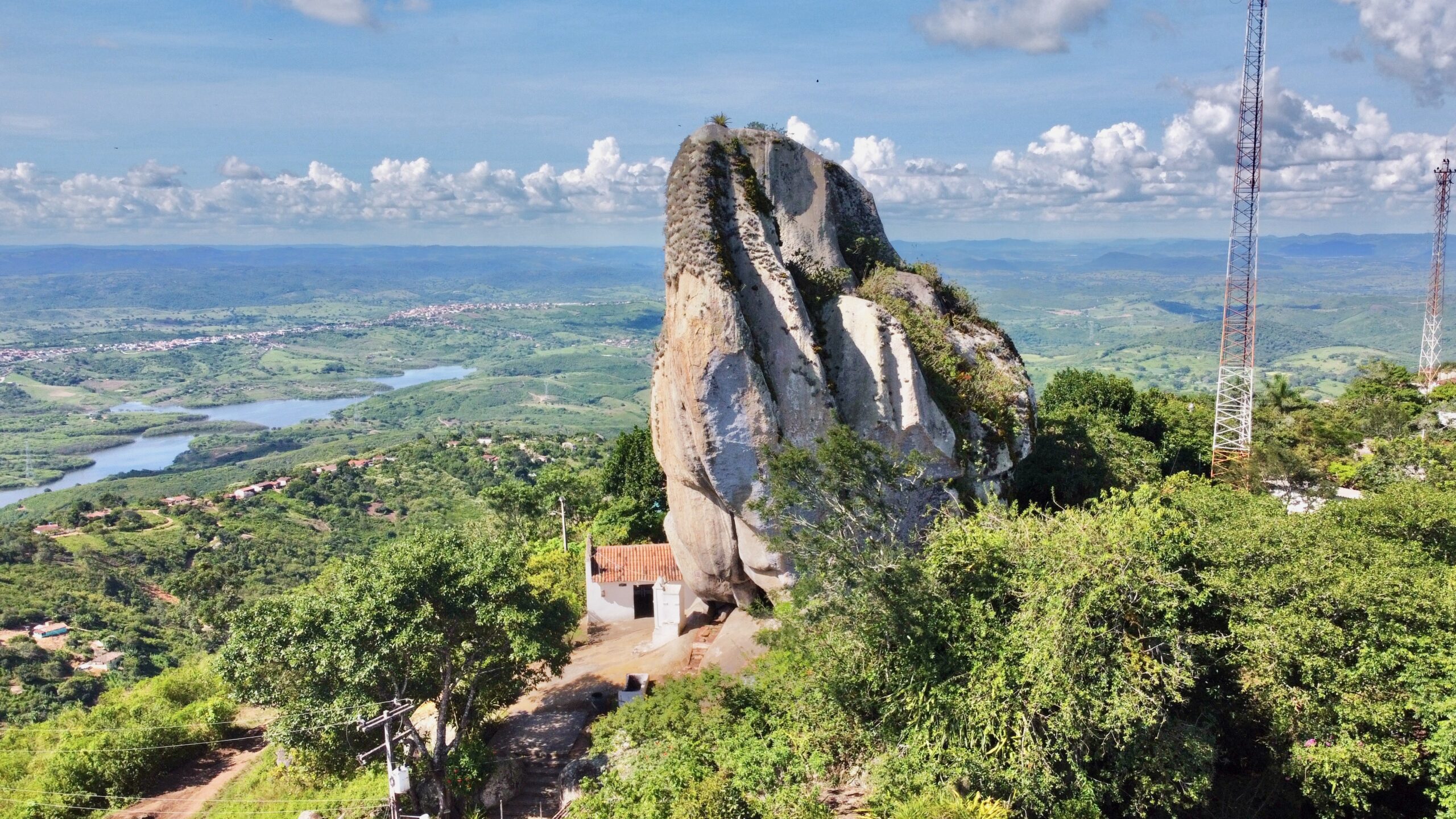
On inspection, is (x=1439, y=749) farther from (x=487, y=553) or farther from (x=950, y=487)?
(x=487, y=553)

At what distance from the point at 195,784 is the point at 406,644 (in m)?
9.49

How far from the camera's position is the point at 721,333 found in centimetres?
1772

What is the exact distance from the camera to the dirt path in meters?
19.5

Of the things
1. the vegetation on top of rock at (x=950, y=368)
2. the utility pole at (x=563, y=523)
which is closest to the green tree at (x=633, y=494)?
the utility pole at (x=563, y=523)

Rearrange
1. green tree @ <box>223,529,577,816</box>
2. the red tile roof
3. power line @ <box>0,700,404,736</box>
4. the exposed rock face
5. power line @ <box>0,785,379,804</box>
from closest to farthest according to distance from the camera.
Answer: power line @ <box>0,700,404,736</box> < green tree @ <box>223,529,577,816</box> < the exposed rock face < power line @ <box>0,785,379,804</box> < the red tile roof

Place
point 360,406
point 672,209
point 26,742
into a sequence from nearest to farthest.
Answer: point 672,209, point 26,742, point 360,406

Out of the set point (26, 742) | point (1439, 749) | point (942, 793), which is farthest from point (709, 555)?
point (26, 742)

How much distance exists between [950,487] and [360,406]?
599 ft

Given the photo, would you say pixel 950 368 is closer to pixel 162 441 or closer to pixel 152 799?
pixel 152 799

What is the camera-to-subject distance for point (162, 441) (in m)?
158

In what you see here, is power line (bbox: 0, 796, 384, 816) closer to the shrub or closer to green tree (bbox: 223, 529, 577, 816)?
green tree (bbox: 223, 529, 577, 816)

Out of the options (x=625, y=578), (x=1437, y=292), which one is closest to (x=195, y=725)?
(x=625, y=578)

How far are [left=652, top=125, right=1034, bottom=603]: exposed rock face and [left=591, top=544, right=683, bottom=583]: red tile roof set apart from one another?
440cm

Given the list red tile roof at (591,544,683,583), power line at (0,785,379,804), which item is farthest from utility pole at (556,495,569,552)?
power line at (0,785,379,804)
